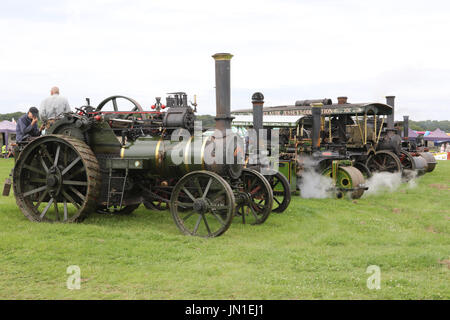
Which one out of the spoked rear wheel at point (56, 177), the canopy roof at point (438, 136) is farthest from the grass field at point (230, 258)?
the canopy roof at point (438, 136)

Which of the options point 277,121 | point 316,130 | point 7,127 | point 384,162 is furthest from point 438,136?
point 7,127

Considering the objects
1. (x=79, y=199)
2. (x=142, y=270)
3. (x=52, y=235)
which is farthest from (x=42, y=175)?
(x=142, y=270)

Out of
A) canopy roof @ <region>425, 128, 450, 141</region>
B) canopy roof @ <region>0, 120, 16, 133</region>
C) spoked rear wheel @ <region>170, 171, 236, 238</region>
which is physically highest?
canopy roof @ <region>0, 120, 16, 133</region>

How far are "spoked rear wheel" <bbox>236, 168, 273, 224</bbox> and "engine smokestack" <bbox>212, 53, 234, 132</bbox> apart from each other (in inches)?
48.1

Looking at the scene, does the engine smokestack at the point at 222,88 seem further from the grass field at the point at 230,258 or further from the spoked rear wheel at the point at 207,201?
the grass field at the point at 230,258

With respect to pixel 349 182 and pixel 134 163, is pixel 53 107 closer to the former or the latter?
pixel 134 163

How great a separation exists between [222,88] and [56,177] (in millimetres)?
2653

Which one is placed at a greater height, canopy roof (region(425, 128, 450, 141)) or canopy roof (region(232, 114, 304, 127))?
canopy roof (region(232, 114, 304, 127))

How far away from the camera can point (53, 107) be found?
721 cm

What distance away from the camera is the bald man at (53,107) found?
7211 millimetres

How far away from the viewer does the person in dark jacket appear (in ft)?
23.5

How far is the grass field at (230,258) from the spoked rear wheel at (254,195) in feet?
0.76

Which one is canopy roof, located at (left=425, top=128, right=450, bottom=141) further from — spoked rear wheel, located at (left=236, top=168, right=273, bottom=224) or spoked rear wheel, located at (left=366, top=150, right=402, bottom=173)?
spoked rear wheel, located at (left=236, top=168, right=273, bottom=224)

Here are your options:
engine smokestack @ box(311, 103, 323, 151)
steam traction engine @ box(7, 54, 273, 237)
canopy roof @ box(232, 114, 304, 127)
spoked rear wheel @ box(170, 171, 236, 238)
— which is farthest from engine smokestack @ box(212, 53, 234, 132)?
canopy roof @ box(232, 114, 304, 127)
